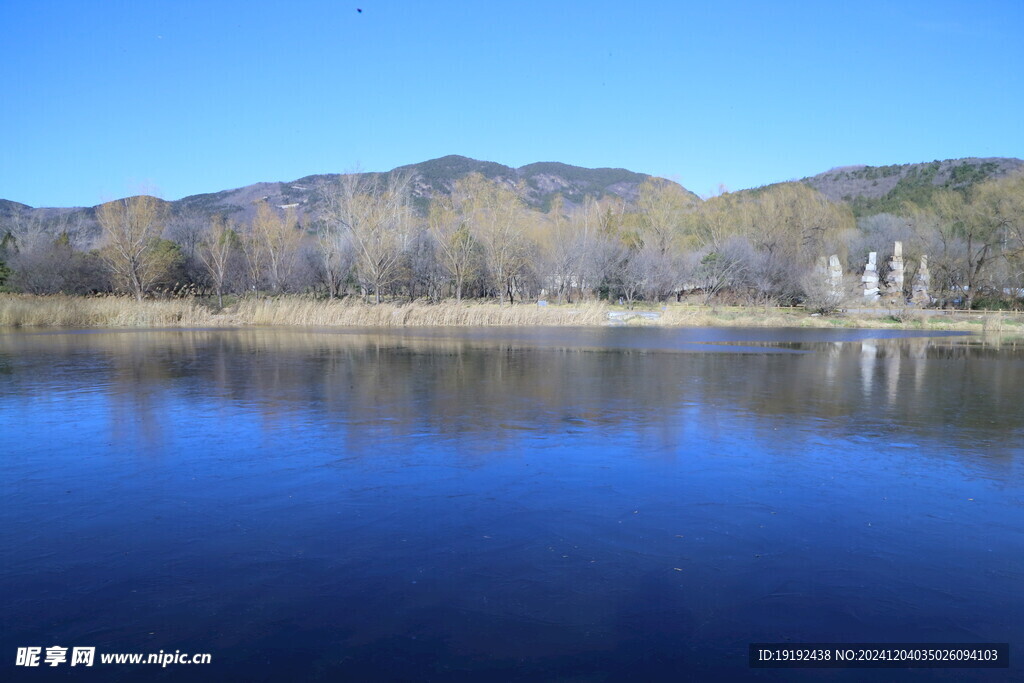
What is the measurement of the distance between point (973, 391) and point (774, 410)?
4400 millimetres

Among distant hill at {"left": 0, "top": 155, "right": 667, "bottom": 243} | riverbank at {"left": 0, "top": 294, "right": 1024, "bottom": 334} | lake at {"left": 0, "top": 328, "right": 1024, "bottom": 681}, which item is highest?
distant hill at {"left": 0, "top": 155, "right": 667, "bottom": 243}

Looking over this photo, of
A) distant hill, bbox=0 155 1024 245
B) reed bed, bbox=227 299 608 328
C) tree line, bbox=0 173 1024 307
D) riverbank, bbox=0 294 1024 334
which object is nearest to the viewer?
riverbank, bbox=0 294 1024 334

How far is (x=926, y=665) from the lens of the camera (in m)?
3.41

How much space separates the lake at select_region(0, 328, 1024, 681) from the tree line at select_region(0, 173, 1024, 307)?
29991 mm

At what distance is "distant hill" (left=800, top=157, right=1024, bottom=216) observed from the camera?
9275cm

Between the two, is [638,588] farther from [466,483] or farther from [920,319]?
[920,319]

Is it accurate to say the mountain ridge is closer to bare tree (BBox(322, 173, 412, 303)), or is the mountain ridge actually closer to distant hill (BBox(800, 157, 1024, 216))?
distant hill (BBox(800, 157, 1024, 216))

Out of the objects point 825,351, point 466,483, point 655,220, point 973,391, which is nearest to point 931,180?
point 655,220

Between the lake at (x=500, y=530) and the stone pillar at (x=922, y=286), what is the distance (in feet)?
126

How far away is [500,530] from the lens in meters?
4.90

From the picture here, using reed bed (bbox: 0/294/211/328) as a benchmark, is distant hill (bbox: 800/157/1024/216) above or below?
above

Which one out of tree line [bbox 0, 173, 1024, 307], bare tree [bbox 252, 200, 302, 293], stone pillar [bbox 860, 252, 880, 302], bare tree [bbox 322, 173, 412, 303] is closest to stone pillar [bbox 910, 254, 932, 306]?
tree line [bbox 0, 173, 1024, 307]

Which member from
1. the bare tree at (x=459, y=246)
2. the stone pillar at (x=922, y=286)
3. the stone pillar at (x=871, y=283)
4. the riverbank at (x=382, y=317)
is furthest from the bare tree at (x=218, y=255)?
the stone pillar at (x=922, y=286)

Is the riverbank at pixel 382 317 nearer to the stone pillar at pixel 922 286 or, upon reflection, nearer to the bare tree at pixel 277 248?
the stone pillar at pixel 922 286
